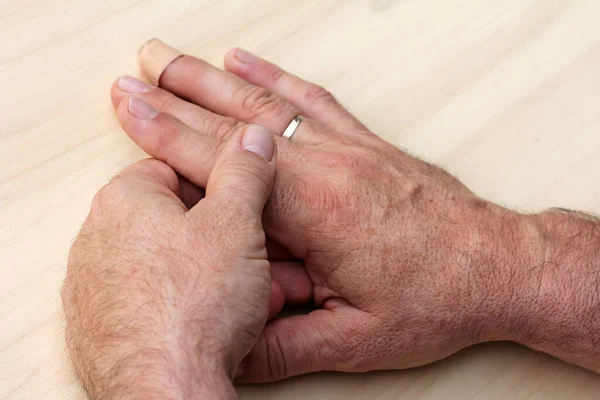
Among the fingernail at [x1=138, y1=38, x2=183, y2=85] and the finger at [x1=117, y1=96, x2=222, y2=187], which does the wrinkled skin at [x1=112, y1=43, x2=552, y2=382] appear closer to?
the finger at [x1=117, y1=96, x2=222, y2=187]

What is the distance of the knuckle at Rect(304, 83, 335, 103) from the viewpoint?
1.09 meters

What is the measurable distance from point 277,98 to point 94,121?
0.31m

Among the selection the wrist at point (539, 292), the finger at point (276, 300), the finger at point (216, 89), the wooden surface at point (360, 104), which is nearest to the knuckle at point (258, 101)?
the finger at point (216, 89)

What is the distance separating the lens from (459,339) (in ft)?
2.96

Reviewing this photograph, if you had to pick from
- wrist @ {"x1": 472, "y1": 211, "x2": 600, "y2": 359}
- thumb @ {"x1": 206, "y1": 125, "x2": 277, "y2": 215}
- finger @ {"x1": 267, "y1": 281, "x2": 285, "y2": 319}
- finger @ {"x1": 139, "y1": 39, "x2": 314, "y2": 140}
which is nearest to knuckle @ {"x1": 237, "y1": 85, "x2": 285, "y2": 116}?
finger @ {"x1": 139, "y1": 39, "x2": 314, "y2": 140}

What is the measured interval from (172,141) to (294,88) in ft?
Answer: 0.90

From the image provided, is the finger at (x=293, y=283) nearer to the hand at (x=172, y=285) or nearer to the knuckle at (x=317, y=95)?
the hand at (x=172, y=285)

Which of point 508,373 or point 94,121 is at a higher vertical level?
point 94,121

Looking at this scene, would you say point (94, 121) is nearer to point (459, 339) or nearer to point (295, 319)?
point (295, 319)

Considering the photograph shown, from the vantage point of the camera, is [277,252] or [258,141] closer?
[258,141]

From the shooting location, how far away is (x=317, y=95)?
1.10 m

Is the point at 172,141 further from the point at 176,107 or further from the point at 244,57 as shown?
the point at 244,57

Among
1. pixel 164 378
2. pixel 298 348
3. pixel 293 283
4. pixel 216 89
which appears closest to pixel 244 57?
pixel 216 89

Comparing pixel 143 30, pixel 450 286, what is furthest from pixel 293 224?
pixel 143 30
